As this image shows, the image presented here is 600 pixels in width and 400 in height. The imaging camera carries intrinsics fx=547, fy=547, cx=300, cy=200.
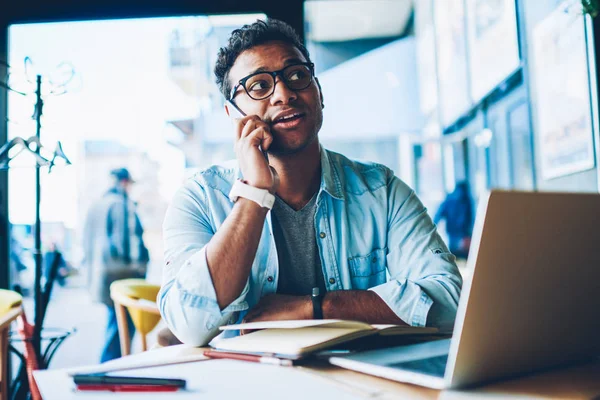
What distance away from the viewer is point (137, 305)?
2.71m

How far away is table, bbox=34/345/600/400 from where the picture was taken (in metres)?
0.69

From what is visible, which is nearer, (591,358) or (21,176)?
(591,358)

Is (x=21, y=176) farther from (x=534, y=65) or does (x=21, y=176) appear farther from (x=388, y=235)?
(x=534, y=65)

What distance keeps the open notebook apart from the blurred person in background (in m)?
5.23

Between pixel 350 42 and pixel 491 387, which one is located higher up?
pixel 350 42

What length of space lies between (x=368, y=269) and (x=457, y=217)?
487 centimetres

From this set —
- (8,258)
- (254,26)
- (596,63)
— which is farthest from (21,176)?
(596,63)

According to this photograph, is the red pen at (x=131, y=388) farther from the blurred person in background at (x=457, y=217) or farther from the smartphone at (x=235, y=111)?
the blurred person in background at (x=457, y=217)

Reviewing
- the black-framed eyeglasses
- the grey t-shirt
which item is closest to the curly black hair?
the black-framed eyeglasses

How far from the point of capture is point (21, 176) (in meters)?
3.08

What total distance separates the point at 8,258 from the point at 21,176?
46cm

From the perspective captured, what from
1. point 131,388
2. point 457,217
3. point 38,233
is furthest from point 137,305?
point 457,217

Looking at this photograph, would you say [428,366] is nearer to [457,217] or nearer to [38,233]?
[38,233]

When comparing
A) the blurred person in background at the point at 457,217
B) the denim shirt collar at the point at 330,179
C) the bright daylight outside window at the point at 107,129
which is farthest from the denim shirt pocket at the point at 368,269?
the blurred person in background at the point at 457,217
